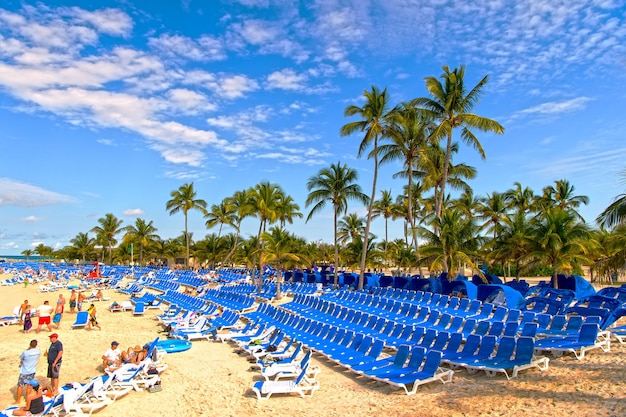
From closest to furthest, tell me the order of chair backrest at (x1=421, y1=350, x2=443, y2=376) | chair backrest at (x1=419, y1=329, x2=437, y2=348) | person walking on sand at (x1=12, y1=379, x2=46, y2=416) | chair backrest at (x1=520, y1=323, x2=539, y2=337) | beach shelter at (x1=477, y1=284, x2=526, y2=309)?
1. person walking on sand at (x1=12, y1=379, x2=46, y2=416)
2. chair backrest at (x1=421, y1=350, x2=443, y2=376)
3. chair backrest at (x1=520, y1=323, x2=539, y2=337)
4. chair backrest at (x1=419, y1=329, x2=437, y2=348)
5. beach shelter at (x1=477, y1=284, x2=526, y2=309)

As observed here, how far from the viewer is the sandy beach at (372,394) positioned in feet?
24.4

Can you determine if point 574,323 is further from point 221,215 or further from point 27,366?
point 221,215

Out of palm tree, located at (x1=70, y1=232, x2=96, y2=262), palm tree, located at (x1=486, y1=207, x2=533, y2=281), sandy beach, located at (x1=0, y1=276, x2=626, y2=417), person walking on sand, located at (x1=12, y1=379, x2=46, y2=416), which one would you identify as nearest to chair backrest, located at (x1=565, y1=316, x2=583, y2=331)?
sandy beach, located at (x1=0, y1=276, x2=626, y2=417)

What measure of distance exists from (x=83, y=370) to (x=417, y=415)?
28.6 feet

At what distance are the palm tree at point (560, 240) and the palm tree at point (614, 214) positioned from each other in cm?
1221

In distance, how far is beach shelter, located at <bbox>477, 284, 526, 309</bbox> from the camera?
56.6 feet

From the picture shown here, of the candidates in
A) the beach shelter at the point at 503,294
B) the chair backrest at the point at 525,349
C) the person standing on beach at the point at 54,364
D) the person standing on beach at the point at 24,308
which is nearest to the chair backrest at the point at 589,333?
the chair backrest at the point at 525,349

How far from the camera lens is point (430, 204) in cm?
3953

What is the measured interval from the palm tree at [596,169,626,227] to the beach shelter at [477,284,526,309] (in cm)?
781

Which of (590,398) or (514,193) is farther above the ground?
(514,193)

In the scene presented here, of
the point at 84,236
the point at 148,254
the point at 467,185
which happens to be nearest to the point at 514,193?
the point at 467,185

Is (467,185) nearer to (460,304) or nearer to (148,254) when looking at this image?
(460,304)

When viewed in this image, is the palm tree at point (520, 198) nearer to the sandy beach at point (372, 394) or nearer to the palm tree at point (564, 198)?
the palm tree at point (564, 198)

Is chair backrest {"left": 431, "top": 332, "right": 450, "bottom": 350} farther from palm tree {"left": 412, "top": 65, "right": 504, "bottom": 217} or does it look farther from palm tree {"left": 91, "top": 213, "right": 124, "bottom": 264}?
palm tree {"left": 91, "top": 213, "right": 124, "bottom": 264}
